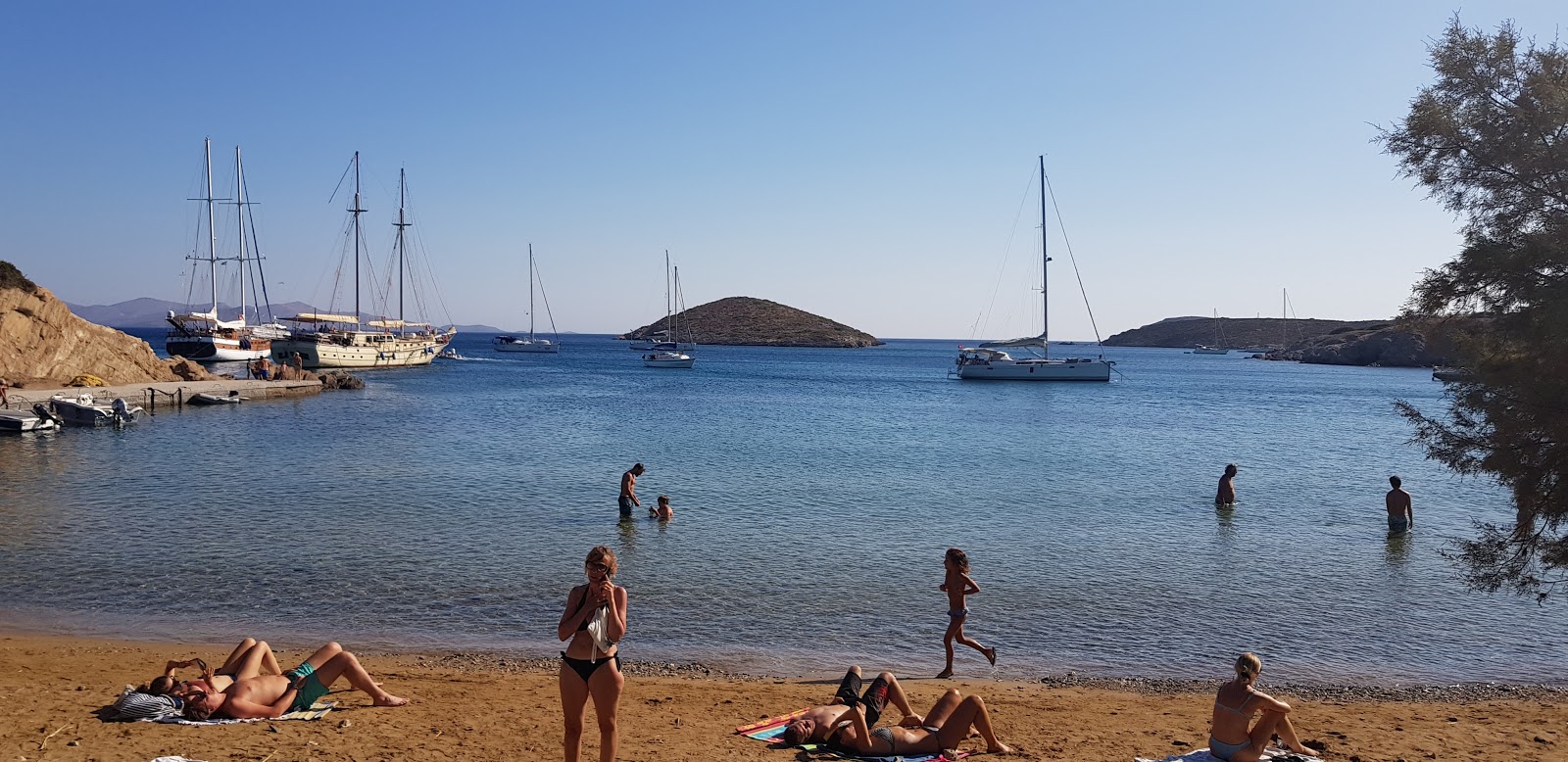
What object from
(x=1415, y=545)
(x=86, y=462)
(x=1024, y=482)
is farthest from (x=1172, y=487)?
(x=86, y=462)

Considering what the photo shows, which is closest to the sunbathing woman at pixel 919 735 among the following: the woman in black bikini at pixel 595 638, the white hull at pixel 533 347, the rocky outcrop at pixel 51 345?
the woman in black bikini at pixel 595 638

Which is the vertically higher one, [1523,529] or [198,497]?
[1523,529]

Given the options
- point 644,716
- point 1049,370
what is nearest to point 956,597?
point 644,716

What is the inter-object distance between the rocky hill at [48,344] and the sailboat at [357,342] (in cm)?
2294

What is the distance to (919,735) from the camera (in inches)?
303

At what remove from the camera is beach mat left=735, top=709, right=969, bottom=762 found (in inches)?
295

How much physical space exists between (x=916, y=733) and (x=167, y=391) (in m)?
46.7

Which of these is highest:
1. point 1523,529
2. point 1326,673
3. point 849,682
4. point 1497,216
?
point 1497,216

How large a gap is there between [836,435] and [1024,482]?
13554 mm

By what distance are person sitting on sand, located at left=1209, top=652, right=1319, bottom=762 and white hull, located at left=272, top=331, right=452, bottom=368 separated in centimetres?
7300

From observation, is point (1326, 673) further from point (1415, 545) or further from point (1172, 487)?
point (1172, 487)

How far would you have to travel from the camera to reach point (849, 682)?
8.40m

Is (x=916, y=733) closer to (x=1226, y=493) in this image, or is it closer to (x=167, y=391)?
(x=1226, y=493)

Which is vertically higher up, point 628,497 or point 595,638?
point 595,638
